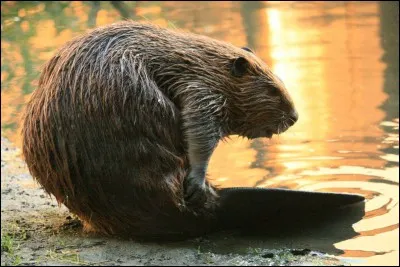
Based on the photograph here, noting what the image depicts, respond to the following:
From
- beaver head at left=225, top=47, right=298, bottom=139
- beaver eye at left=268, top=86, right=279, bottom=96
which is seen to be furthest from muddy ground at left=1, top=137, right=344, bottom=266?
beaver eye at left=268, top=86, right=279, bottom=96

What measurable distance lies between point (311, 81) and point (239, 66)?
11.1ft

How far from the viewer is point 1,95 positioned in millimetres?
7539

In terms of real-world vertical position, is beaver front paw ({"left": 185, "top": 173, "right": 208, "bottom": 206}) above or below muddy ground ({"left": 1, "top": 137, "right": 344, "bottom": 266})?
above

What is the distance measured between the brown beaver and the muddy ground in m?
0.12

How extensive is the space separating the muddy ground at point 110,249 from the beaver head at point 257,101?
56 cm

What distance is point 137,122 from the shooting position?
3551 millimetres

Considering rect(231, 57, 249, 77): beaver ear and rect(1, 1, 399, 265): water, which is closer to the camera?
rect(231, 57, 249, 77): beaver ear

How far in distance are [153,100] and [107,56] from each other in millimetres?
290

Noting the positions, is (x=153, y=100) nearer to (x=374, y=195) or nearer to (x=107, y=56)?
(x=107, y=56)

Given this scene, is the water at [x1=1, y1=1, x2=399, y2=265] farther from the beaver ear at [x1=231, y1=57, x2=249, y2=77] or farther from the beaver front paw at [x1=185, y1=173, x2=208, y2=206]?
the beaver front paw at [x1=185, y1=173, x2=208, y2=206]

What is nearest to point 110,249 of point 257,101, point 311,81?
point 257,101

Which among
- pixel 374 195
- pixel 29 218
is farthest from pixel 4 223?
pixel 374 195

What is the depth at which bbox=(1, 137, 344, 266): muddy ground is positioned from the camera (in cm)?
Result: 346

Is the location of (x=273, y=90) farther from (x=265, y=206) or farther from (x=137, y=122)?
(x=137, y=122)
